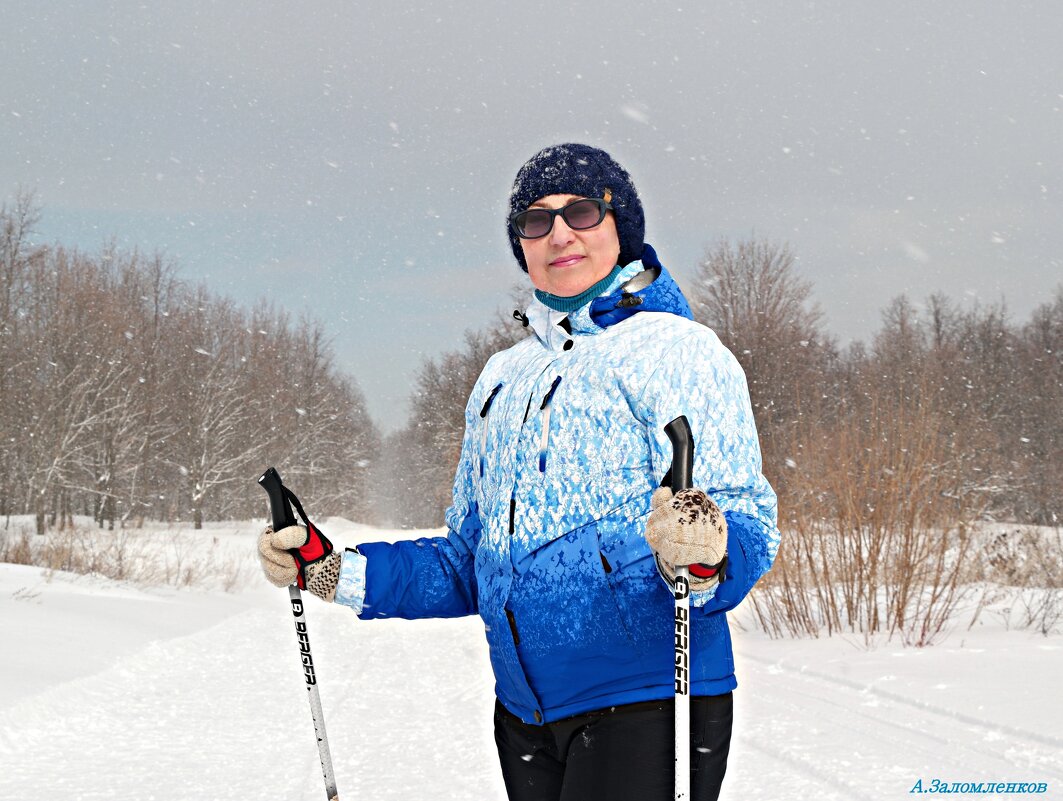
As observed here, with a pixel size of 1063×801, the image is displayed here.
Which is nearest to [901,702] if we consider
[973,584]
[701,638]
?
[701,638]

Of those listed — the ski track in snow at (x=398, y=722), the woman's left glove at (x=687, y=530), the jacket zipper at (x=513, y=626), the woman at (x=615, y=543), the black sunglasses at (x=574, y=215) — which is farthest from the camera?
the ski track in snow at (x=398, y=722)

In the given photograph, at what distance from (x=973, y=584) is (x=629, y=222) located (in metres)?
11.2

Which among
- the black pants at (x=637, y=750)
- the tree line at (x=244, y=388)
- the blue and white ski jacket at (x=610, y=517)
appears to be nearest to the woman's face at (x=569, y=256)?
the blue and white ski jacket at (x=610, y=517)

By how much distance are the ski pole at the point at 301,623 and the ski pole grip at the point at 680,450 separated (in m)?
0.88

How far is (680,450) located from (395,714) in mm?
5632

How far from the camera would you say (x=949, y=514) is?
8.49 metres

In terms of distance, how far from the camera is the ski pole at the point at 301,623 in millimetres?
2158

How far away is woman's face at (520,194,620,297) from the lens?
2074 millimetres

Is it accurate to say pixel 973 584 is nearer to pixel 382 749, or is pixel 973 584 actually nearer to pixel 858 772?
pixel 858 772

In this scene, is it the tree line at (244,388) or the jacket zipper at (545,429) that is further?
the tree line at (244,388)

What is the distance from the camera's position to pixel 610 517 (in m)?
1.78

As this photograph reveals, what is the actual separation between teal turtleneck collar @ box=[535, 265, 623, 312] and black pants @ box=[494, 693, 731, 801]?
82cm

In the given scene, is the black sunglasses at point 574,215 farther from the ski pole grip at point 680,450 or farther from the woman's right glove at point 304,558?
the woman's right glove at point 304,558

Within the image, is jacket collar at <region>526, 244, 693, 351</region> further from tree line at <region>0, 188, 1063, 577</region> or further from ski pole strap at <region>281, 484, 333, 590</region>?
tree line at <region>0, 188, 1063, 577</region>
